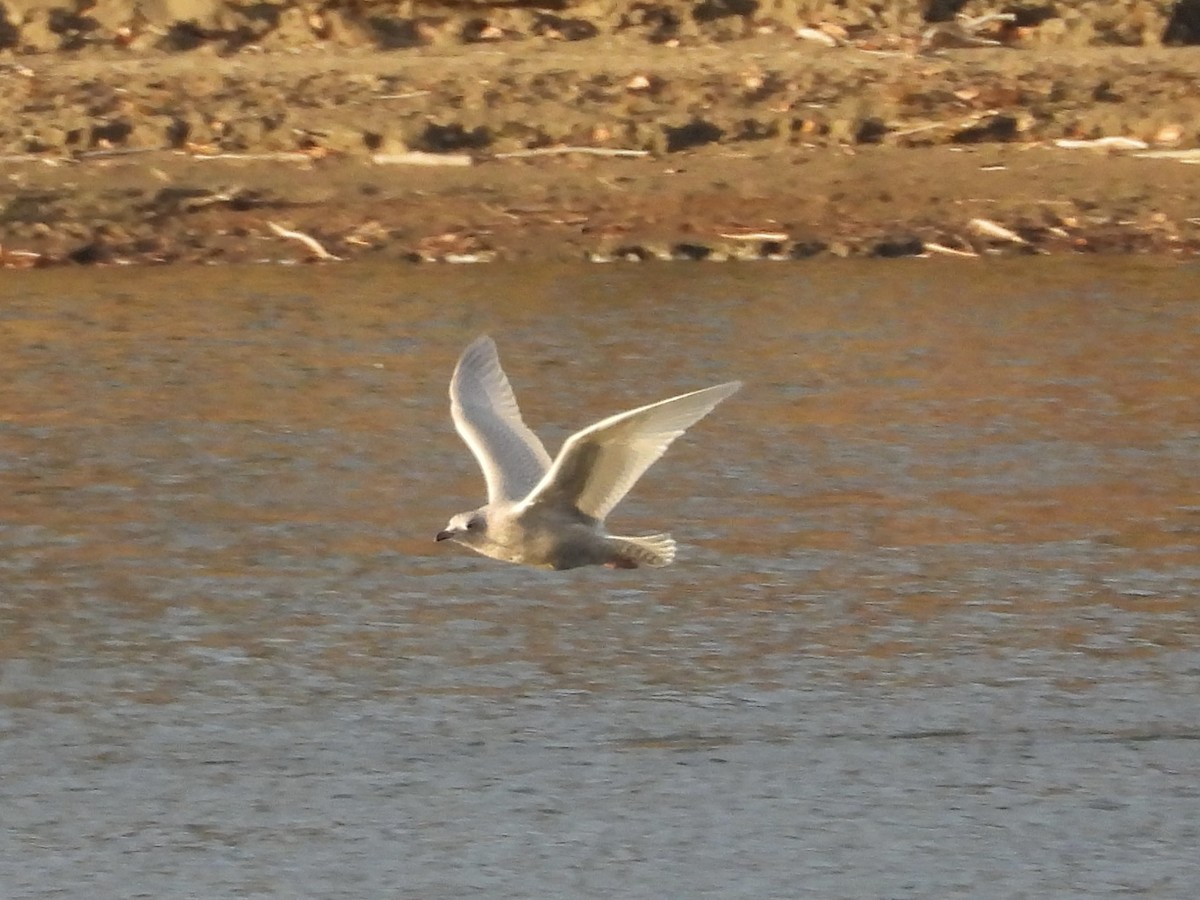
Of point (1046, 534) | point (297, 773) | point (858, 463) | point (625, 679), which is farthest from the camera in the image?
point (858, 463)

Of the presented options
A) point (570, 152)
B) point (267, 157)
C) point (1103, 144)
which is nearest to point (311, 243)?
point (267, 157)

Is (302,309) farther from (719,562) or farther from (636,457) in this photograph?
(636,457)

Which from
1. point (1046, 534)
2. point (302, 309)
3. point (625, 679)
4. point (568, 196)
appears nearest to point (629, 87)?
point (568, 196)

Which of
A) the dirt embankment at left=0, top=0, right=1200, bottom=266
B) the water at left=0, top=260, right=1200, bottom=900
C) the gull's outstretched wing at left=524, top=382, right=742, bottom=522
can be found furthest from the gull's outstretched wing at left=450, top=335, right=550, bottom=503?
the dirt embankment at left=0, top=0, right=1200, bottom=266

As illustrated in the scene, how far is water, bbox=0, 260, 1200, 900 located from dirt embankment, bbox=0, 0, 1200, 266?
0.31 metres

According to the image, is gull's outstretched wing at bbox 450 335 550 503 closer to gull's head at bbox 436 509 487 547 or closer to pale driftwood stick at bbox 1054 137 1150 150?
gull's head at bbox 436 509 487 547

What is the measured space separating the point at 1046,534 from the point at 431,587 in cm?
232

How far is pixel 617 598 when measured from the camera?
431 inches

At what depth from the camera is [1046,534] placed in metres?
11.3

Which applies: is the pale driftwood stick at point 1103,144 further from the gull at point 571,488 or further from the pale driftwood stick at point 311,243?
the gull at point 571,488

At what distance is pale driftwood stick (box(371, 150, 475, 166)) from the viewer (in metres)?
15.6

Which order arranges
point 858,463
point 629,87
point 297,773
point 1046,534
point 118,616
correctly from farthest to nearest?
point 629,87
point 858,463
point 1046,534
point 118,616
point 297,773

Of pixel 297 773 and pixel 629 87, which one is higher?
pixel 629 87

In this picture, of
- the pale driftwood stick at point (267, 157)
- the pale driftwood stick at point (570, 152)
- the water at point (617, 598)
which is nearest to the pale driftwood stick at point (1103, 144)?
the water at point (617, 598)
